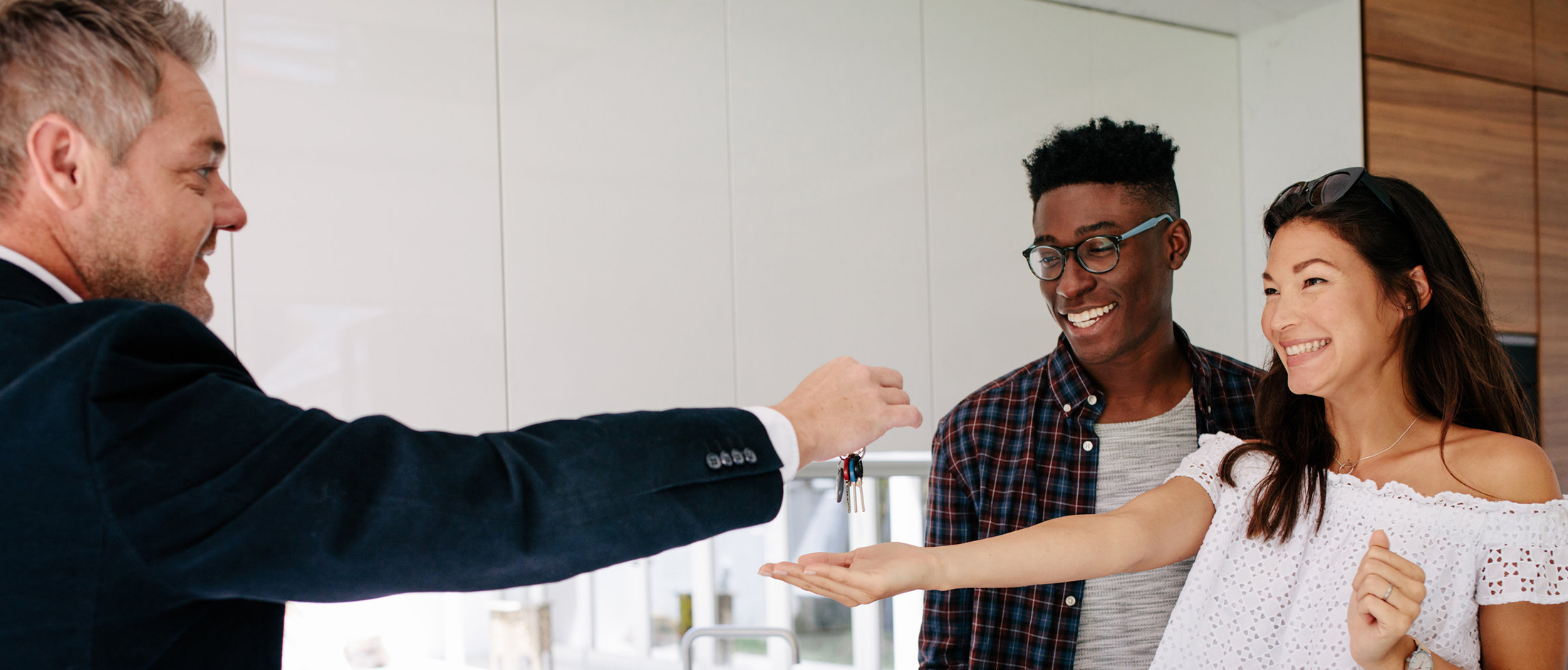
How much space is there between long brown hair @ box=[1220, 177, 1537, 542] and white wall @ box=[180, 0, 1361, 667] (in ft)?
4.76

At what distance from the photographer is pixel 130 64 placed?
33.9 inches

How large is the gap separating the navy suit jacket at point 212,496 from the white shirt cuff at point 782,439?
0.12 m

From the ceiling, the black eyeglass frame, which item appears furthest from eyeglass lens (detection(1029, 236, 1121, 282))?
the ceiling

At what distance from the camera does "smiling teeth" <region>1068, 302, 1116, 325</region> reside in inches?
65.3

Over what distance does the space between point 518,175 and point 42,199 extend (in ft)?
5.21

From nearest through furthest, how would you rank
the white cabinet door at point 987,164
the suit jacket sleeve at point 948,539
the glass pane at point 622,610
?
the suit jacket sleeve at point 948,539 < the white cabinet door at point 987,164 < the glass pane at point 622,610

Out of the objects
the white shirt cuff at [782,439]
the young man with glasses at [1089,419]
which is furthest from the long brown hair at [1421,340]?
the white shirt cuff at [782,439]

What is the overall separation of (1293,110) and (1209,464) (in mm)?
2268

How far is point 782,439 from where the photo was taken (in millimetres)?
916

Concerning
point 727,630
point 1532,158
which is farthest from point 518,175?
point 1532,158

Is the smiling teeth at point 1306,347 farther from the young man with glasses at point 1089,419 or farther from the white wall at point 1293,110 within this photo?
the white wall at point 1293,110

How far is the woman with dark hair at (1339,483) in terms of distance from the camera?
4.22 feet

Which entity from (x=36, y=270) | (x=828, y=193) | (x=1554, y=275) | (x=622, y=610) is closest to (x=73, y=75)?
(x=36, y=270)

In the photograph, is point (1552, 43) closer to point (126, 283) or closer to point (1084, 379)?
point (1084, 379)
